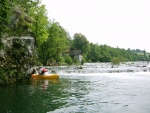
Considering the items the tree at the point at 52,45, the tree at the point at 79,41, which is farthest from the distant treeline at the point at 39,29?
the tree at the point at 79,41

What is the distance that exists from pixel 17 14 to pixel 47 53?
106ft

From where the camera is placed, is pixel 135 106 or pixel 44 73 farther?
pixel 44 73

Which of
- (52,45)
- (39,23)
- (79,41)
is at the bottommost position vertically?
(52,45)

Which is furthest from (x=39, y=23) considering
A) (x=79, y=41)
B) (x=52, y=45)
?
(x=79, y=41)

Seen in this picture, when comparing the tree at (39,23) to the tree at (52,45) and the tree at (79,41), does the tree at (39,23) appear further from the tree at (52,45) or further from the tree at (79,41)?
the tree at (79,41)

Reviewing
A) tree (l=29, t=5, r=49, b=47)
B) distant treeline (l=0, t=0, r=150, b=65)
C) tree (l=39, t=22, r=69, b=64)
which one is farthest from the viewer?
tree (l=39, t=22, r=69, b=64)

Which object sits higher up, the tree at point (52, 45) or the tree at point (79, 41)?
the tree at point (79, 41)

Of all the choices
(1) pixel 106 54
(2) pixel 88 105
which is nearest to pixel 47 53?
(2) pixel 88 105

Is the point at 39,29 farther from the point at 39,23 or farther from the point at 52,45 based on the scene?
the point at 52,45

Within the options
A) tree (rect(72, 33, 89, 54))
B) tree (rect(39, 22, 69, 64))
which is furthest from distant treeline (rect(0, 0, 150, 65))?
tree (rect(72, 33, 89, 54))

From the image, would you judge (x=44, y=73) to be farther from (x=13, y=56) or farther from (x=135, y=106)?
(x=135, y=106)

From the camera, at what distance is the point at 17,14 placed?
3438 centimetres

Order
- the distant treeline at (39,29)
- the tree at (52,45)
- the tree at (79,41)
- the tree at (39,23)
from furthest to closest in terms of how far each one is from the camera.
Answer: the tree at (79,41) → the tree at (52,45) → the tree at (39,23) → the distant treeline at (39,29)

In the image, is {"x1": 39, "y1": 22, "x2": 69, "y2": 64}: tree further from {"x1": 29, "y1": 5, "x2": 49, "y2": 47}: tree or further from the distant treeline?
{"x1": 29, "y1": 5, "x2": 49, "y2": 47}: tree
